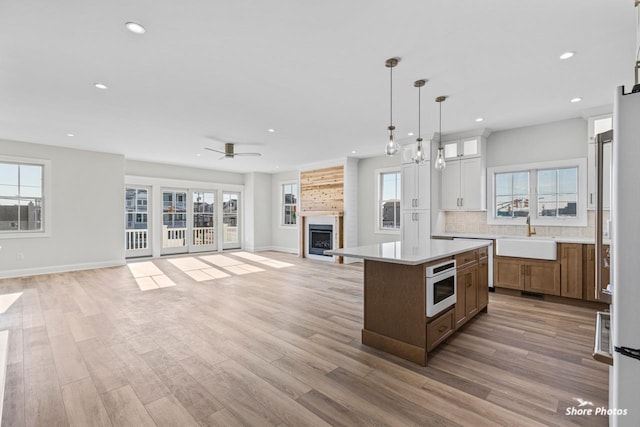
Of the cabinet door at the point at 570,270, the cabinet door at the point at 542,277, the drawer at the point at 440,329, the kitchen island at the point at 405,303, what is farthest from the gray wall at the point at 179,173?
the cabinet door at the point at 570,270

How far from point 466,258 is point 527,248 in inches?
75.0

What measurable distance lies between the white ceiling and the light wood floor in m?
2.70

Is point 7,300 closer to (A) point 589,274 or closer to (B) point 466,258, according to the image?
(B) point 466,258

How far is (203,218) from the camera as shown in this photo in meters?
9.27

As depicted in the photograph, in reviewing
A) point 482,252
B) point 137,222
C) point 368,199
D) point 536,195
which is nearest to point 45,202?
point 137,222

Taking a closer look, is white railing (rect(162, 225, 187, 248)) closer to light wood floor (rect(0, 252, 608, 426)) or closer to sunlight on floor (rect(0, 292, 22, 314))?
sunlight on floor (rect(0, 292, 22, 314))

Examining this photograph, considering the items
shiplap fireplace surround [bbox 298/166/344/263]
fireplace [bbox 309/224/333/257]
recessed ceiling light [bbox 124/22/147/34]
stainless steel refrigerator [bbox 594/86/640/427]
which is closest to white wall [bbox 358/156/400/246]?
shiplap fireplace surround [bbox 298/166/344/263]

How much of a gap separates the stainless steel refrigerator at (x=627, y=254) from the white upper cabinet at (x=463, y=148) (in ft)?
15.2

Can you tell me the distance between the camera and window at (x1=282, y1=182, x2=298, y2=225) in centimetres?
974

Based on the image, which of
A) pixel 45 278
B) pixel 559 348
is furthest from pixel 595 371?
A: pixel 45 278

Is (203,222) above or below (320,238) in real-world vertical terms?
above

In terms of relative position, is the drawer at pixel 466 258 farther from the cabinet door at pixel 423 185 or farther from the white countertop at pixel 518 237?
the cabinet door at pixel 423 185

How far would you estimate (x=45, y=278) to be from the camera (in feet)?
18.8

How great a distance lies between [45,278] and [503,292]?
27.1ft
